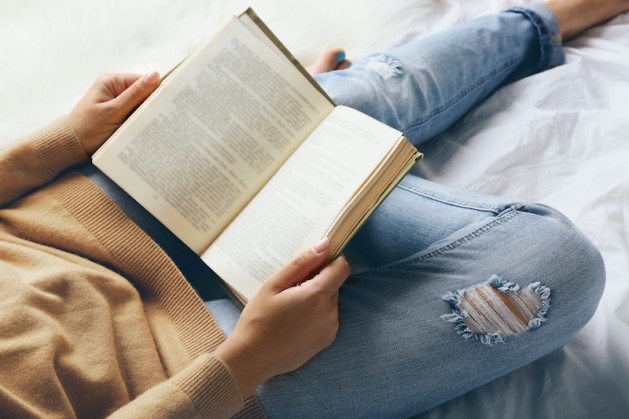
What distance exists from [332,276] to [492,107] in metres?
0.47

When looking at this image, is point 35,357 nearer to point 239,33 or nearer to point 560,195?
point 239,33

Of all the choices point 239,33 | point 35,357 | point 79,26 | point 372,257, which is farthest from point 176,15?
point 35,357

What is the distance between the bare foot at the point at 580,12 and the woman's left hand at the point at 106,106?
0.65 m

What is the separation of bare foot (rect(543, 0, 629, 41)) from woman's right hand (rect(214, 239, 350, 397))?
614mm

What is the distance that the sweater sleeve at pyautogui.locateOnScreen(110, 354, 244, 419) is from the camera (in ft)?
1.58

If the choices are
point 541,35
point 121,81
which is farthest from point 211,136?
point 541,35

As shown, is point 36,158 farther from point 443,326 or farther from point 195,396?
point 443,326

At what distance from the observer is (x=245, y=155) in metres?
0.62

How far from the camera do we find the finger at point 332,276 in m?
0.55

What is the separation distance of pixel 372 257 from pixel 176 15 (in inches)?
21.9

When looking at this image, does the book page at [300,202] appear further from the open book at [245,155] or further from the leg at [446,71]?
the leg at [446,71]

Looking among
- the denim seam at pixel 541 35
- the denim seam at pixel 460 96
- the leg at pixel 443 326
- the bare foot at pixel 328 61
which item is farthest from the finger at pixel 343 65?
the leg at pixel 443 326

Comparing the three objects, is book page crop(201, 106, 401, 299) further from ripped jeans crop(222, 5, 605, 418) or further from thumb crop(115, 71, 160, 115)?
thumb crop(115, 71, 160, 115)

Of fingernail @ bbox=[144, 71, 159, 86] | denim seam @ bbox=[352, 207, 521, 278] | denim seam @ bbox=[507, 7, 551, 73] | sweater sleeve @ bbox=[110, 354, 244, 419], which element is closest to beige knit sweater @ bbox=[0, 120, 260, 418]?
sweater sleeve @ bbox=[110, 354, 244, 419]
